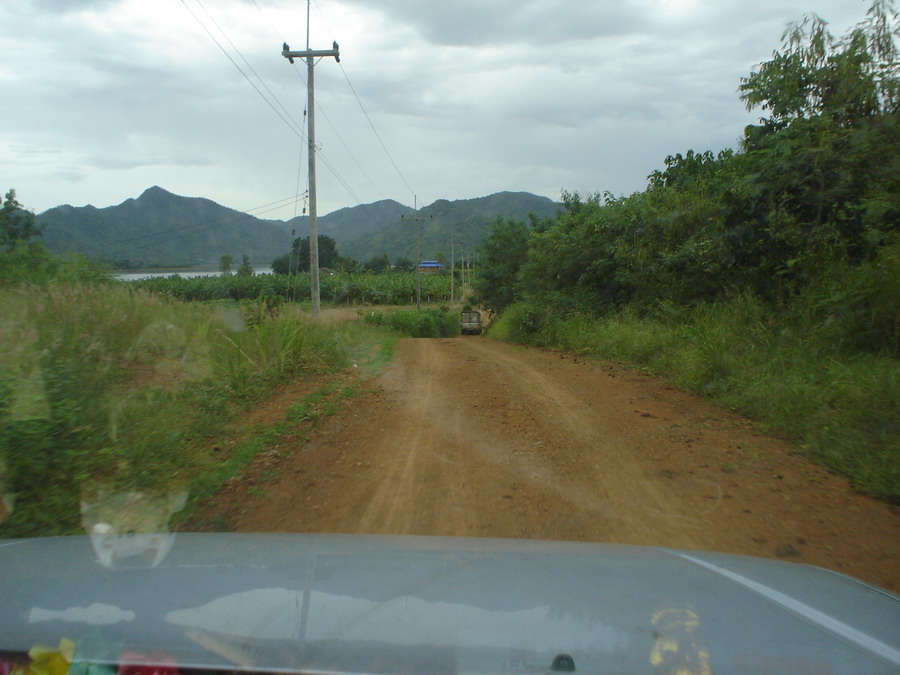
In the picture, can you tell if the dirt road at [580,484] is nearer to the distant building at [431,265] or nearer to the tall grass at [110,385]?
the tall grass at [110,385]

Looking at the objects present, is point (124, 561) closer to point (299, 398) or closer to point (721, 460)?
point (721, 460)

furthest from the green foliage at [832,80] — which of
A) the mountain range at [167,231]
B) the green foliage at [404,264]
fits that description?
the green foliage at [404,264]

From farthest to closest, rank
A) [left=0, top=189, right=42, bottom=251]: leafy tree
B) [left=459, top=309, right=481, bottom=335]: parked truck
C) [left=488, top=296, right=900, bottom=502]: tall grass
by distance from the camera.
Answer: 1. [left=459, top=309, right=481, bottom=335]: parked truck
2. [left=0, top=189, right=42, bottom=251]: leafy tree
3. [left=488, top=296, right=900, bottom=502]: tall grass

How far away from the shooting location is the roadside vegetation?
293 inches

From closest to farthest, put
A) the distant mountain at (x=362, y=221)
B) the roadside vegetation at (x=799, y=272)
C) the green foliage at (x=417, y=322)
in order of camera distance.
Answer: the roadside vegetation at (x=799, y=272) → the green foliage at (x=417, y=322) → the distant mountain at (x=362, y=221)

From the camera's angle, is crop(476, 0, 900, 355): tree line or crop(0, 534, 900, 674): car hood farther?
crop(476, 0, 900, 355): tree line

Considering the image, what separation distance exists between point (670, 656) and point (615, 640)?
6.9 inches

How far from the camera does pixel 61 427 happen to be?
515 centimetres

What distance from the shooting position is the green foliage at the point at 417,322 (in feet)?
135

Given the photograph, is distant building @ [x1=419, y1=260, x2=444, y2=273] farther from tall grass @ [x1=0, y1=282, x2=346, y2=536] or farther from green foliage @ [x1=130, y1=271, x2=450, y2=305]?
tall grass @ [x1=0, y1=282, x2=346, y2=536]

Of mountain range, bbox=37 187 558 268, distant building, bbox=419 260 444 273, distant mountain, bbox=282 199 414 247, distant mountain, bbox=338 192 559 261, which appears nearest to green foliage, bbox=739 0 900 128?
mountain range, bbox=37 187 558 268

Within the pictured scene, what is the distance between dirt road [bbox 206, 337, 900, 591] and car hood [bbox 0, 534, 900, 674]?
178 cm

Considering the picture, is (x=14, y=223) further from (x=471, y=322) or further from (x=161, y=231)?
(x=471, y=322)

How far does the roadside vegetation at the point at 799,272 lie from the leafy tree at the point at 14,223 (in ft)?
53.4
